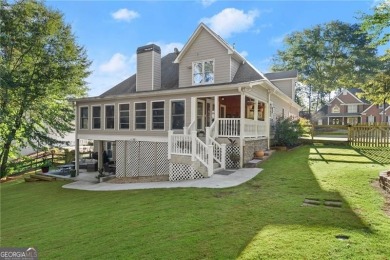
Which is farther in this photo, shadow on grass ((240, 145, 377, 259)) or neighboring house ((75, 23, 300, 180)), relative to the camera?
neighboring house ((75, 23, 300, 180))

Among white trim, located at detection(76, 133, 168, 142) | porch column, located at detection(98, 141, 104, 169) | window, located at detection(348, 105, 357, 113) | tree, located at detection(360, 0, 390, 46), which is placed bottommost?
porch column, located at detection(98, 141, 104, 169)

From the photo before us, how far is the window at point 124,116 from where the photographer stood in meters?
16.6

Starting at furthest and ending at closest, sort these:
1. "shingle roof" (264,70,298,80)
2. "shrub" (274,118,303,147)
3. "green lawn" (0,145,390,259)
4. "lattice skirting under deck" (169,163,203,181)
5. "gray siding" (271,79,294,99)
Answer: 1. "gray siding" (271,79,294,99)
2. "shingle roof" (264,70,298,80)
3. "shrub" (274,118,303,147)
4. "lattice skirting under deck" (169,163,203,181)
5. "green lawn" (0,145,390,259)

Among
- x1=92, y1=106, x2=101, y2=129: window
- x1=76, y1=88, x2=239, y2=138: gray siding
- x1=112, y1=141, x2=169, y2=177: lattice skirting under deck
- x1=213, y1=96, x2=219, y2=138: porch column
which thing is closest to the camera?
x1=213, y1=96, x2=219, y2=138: porch column

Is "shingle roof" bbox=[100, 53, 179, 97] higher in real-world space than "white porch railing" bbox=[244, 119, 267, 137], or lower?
higher

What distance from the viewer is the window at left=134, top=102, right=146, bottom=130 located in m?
15.7

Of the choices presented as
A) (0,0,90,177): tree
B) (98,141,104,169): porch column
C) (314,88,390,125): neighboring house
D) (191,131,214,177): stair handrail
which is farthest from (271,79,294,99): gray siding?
(314,88,390,125): neighboring house

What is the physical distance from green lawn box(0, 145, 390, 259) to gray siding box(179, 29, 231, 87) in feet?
21.0

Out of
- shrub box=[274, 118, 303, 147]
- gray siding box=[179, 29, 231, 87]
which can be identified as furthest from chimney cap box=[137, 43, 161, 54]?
shrub box=[274, 118, 303, 147]

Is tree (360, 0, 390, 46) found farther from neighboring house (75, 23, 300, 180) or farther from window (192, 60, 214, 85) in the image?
window (192, 60, 214, 85)

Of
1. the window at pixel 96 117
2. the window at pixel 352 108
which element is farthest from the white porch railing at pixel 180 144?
the window at pixel 352 108

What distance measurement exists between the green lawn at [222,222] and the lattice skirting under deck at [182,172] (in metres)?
2.09

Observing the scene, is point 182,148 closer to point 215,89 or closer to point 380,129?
point 215,89

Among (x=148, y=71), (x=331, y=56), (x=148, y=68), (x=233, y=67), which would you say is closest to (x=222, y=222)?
(x=233, y=67)
